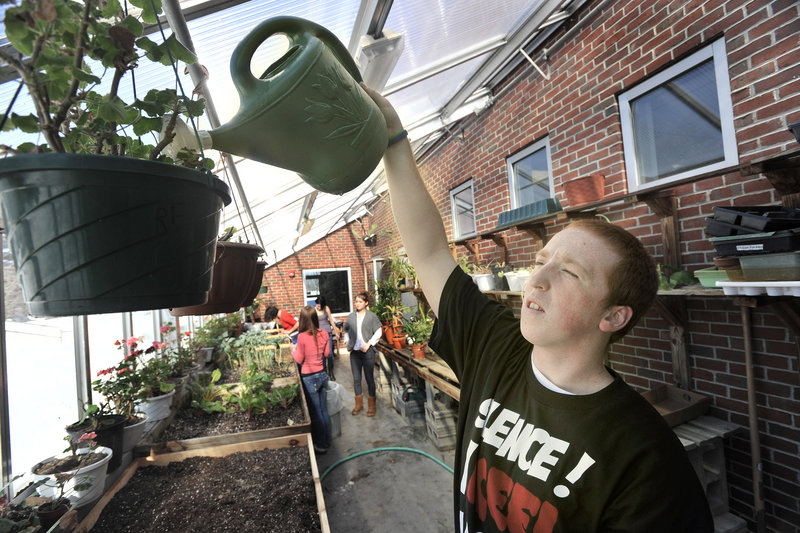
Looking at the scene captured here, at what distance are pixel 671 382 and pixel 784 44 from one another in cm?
175

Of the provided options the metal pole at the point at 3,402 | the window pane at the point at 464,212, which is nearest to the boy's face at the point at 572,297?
the metal pole at the point at 3,402

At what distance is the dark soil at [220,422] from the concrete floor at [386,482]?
794mm

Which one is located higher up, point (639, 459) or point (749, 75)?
point (749, 75)

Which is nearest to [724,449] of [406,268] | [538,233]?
[538,233]

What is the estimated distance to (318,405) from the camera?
4020 mm

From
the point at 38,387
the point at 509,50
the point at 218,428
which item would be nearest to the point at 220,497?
the point at 218,428

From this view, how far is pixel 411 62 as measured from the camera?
2629mm

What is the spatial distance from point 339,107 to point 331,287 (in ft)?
33.1

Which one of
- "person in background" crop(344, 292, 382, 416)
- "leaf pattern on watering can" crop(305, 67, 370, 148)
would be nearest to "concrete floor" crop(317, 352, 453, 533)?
"person in background" crop(344, 292, 382, 416)

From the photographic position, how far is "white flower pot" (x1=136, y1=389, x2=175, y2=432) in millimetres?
2537

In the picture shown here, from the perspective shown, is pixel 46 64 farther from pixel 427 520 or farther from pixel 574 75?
pixel 427 520

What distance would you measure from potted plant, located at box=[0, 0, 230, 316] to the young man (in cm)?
46

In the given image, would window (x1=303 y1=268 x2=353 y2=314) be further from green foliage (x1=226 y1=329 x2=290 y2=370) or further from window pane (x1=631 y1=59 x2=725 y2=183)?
window pane (x1=631 y1=59 x2=725 y2=183)

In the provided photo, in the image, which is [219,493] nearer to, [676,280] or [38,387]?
[38,387]
